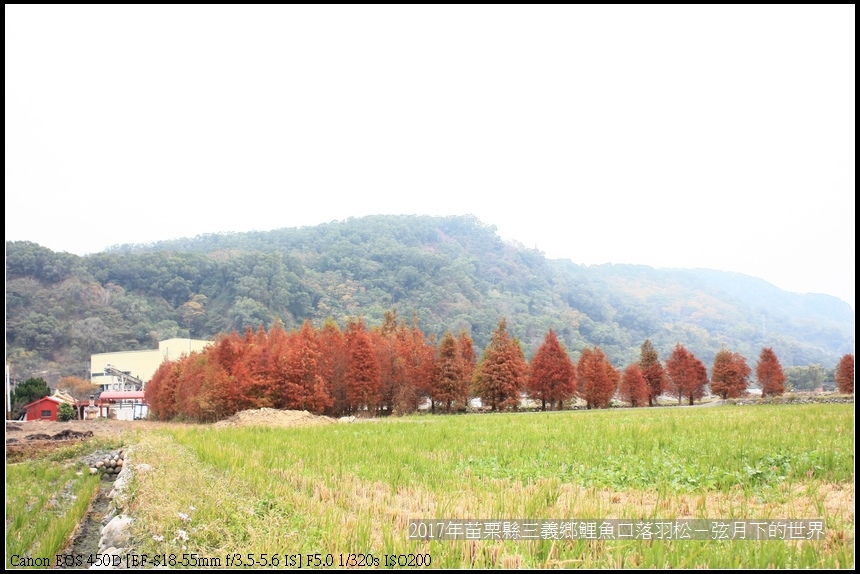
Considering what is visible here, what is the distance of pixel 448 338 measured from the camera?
163 ft

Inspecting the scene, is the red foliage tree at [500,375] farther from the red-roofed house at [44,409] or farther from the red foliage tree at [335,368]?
Answer: the red-roofed house at [44,409]

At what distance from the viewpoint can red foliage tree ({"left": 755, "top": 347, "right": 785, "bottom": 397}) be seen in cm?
5503

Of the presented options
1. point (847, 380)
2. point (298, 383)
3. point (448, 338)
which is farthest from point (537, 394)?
point (847, 380)

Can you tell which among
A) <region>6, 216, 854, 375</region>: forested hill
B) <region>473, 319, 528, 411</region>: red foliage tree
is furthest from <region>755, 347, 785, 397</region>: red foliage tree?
<region>6, 216, 854, 375</region>: forested hill

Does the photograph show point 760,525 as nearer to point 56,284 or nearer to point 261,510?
point 261,510

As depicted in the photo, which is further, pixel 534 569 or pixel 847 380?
pixel 847 380

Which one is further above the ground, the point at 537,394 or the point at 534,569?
the point at 534,569

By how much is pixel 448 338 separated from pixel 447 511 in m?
43.7

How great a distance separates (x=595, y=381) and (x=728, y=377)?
55.5ft

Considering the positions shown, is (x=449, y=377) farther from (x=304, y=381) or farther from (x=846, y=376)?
(x=846, y=376)

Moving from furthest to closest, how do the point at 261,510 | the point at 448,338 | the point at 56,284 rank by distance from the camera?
the point at 56,284
the point at 448,338
the point at 261,510

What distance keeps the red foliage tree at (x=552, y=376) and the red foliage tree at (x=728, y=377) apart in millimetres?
19066

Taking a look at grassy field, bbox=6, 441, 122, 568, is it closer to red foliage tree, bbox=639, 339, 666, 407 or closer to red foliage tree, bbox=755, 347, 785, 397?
red foliage tree, bbox=639, 339, 666, 407

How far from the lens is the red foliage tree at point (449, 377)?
4869 cm
